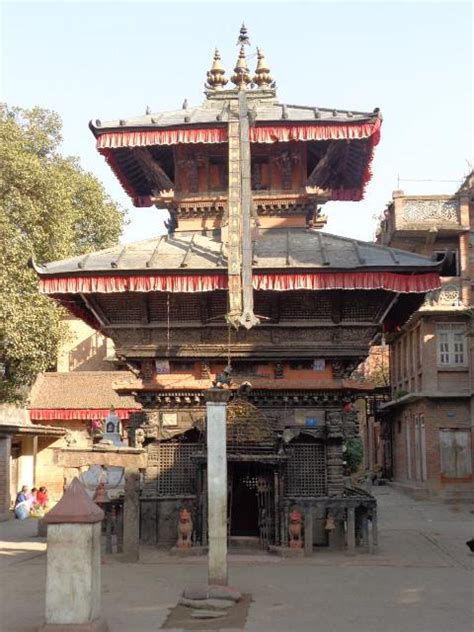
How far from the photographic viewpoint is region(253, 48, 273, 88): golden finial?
2155 cm

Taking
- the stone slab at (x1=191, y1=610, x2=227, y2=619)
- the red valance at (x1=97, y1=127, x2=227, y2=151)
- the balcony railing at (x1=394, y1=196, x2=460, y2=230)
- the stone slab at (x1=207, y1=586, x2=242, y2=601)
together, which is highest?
the balcony railing at (x1=394, y1=196, x2=460, y2=230)

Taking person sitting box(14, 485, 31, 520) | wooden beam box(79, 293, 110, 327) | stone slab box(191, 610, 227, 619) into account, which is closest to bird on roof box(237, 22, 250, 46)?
wooden beam box(79, 293, 110, 327)

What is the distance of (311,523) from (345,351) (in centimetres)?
373

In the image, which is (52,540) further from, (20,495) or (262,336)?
(20,495)

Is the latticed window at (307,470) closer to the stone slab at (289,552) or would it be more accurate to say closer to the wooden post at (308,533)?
the wooden post at (308,533)

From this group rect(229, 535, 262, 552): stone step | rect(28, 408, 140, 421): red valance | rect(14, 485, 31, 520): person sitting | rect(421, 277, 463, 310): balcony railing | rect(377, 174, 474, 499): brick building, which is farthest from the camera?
rect(28, 408, 140, 421): red valance

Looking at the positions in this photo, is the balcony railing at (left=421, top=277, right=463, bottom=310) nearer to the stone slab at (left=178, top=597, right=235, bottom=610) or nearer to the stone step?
the stone step

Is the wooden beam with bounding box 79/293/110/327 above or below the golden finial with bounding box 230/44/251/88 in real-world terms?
below

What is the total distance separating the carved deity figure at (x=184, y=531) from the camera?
16.3 metres

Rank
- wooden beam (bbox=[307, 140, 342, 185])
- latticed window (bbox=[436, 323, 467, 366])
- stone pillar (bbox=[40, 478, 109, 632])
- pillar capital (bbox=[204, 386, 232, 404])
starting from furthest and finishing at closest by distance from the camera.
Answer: latticed window (bbox=[436, 323, 467, 366]) → wooden beam (bbox=[307, 140, 342, 185]) → pillar capital (bbox=[204, 386, 232, 404]) → stone pillar (bbox=[40, 478, 109, 632])

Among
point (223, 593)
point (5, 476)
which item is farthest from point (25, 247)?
point (223, 593)

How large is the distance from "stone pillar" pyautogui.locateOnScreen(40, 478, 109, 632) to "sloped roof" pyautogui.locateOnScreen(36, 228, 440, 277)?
24.0 feet

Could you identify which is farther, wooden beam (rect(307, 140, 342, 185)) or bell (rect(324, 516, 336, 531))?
wooden beam (rect(307, 140, 342, 185))

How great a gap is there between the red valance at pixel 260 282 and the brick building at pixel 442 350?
1807 centimetres
